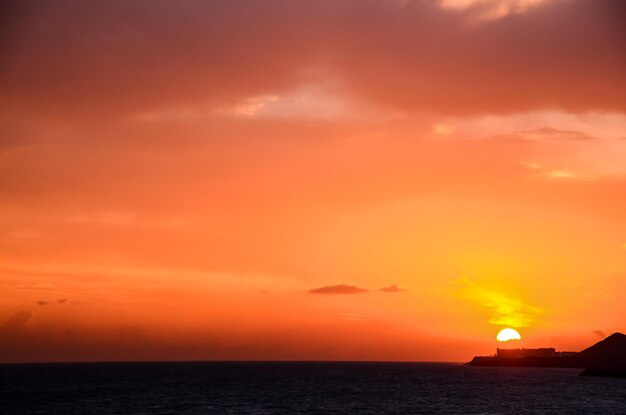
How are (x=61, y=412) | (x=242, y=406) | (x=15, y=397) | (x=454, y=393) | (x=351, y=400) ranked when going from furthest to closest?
1. (x=454, y=393)
2. (x=15, y=397)
3. (x=351, y=400)
4. (x=242, y=406)
5. (x=61, y=412)

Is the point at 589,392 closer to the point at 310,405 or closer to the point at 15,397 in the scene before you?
the point at 310,405

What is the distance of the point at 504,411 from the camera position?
11006cm

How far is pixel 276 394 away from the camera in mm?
152750

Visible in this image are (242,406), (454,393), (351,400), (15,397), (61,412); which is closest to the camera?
(61,412)

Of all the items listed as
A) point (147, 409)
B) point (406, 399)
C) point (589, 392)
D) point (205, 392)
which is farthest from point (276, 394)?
point (589, 392)

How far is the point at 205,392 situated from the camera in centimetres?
15700

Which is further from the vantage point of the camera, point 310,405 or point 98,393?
point 98,393

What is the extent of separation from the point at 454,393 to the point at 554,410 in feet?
151

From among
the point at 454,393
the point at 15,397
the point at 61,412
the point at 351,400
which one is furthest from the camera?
the point at 454,393

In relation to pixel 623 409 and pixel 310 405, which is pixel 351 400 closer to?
pixel 310 405

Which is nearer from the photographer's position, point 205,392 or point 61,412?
point 61,412

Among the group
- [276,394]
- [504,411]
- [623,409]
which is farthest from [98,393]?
[623,409]

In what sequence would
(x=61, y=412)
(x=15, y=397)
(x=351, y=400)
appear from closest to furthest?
(x=61, y=412) < (x=351, y=400) < (x=15, y=397)

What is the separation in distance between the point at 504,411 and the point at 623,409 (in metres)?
20.1
